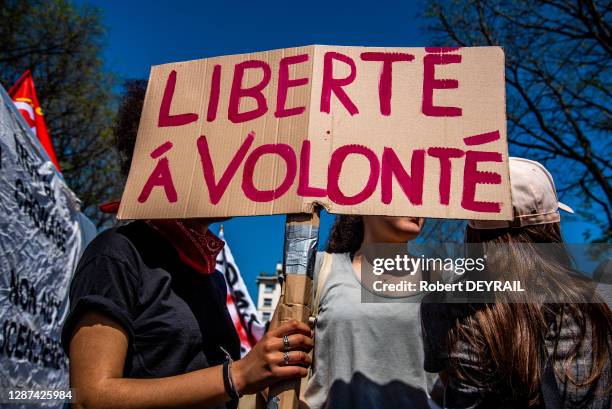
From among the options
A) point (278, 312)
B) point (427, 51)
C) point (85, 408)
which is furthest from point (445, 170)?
point (85, 408)

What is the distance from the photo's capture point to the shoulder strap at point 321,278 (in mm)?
2211

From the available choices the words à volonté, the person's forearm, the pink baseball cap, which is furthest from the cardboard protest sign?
the person's forearm

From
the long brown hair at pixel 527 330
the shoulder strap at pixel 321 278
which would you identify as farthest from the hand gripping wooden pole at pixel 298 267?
the shoulder strap at pixel 321 278

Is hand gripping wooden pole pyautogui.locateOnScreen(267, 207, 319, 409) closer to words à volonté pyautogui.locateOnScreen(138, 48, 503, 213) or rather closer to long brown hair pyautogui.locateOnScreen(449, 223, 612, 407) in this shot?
words à volonté pyautogui.locateOnScreen(138, 48, 503, 213)

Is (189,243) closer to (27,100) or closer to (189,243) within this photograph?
(189,243)

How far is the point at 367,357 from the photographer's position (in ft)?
6.83

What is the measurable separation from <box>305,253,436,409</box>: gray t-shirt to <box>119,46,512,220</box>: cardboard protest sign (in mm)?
776

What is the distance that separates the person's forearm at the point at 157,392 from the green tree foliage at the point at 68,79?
1168cm

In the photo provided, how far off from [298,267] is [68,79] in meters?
13.0

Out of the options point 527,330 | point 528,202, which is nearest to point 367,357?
point 527,330

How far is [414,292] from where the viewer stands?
225 cm

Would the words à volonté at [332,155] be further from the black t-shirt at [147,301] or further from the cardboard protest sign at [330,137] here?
the black t-shirt at [147,301]

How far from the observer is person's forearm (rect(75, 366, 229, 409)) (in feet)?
4.44

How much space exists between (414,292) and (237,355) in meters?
0.82
